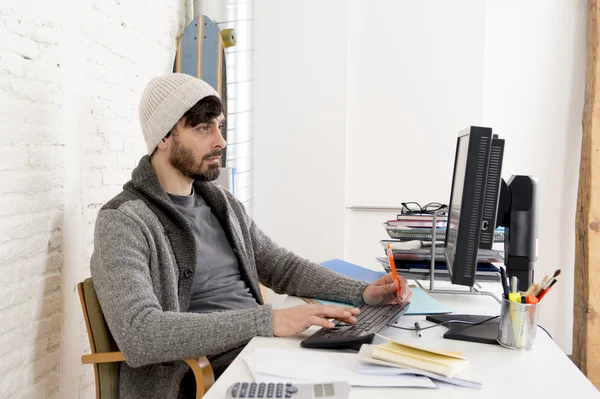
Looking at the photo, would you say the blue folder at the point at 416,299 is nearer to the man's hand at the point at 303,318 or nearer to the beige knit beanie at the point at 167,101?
the man's hand at the point at 303,318

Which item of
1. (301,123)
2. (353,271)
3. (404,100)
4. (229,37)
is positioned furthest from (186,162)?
(404,100)

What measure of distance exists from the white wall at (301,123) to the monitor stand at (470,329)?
2.03 meters

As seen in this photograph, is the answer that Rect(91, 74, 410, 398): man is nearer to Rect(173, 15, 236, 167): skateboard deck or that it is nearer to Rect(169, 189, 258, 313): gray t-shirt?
Rect(169, 189, 258, 313): gray t-shirt

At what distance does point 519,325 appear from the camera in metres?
1.32

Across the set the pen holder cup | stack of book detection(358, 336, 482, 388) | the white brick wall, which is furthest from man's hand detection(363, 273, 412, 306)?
the white brick wall

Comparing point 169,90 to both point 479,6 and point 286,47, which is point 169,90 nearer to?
point 286,47

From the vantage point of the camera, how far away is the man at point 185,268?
1.41 metres

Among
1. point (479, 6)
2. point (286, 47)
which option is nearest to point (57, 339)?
Result: point (286, 47)

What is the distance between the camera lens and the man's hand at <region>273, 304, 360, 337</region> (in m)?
1.38

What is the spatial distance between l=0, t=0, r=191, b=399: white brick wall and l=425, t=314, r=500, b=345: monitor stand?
1071 mm

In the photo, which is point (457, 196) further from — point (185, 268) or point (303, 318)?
point (185, 268)

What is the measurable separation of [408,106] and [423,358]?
8.51 feet

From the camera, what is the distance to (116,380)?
1.64 meters

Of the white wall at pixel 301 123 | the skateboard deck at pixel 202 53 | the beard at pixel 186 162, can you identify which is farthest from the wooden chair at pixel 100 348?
the white wall at pixel 301 123
